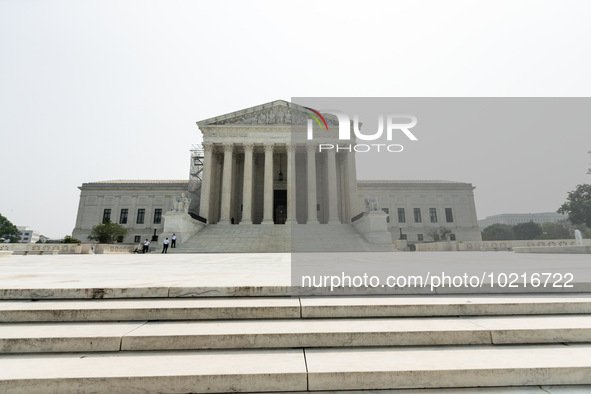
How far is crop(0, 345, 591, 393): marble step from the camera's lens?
237cm

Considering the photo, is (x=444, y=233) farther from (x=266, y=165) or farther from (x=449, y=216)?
(x=266, y=165)

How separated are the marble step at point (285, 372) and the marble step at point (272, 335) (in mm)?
155

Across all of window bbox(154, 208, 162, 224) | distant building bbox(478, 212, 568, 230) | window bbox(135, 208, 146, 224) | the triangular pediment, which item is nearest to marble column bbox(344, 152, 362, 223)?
the triangular pediment

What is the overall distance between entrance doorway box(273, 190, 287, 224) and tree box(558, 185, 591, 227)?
121ft

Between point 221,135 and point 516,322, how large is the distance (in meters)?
34.4

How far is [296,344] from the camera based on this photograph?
3029 millimetres

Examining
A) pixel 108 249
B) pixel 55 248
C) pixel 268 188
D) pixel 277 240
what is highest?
pixel 268 188

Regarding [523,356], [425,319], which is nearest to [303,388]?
[425,319]

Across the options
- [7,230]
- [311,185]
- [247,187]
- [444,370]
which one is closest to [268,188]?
[247,187]

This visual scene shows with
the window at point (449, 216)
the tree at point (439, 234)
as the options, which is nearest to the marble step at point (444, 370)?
the tree at point (439, 234)

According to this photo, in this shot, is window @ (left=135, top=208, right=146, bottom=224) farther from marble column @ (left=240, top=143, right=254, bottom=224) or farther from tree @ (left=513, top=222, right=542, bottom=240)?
tree @ (left=513, top=222, right=542, bottom=240)

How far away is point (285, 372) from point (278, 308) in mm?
1133

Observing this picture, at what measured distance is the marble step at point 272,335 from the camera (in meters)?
2.94

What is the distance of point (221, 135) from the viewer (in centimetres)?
3466
